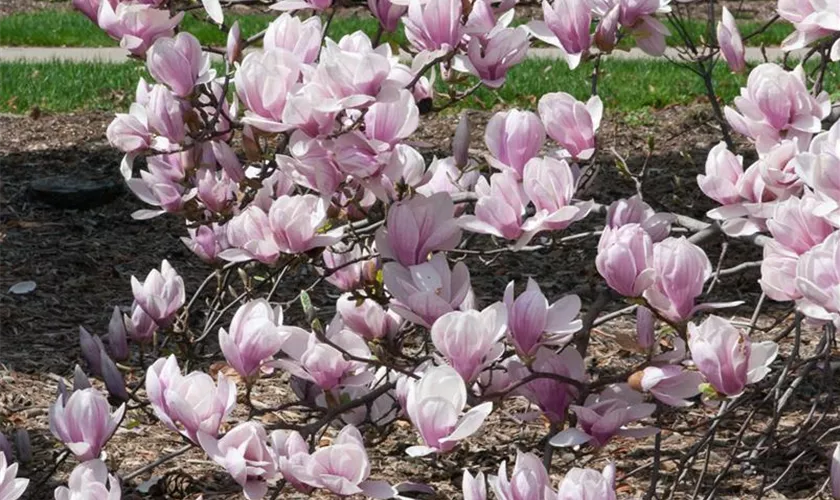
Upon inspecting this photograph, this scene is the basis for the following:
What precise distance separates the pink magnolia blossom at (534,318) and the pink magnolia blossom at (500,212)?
0.28 ft

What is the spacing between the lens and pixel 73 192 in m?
5.98

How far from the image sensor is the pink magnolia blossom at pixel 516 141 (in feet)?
6.43

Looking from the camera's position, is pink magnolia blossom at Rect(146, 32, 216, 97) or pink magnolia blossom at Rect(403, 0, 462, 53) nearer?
pink magnolia blossom at Rect(403, 0, 462, 53)

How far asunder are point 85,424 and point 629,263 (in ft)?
2.94

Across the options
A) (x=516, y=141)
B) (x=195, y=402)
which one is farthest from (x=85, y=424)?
(x=516, y=141)

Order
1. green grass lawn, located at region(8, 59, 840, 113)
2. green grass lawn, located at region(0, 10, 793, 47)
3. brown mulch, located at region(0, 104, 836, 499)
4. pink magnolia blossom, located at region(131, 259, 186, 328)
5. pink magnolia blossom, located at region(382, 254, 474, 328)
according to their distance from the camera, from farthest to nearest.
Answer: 1. green grass lawn, located at region(0, 10, 793, 47)
2. green grass lawn, located at region(8, 59, 840, 113)
3. brown mulch, located at region(0, 104, 836, 499)
4. pink magnolia blossom, located at region(131, 259, 186, 328)
5. pink magnolia blossom, located at region(382, 254, 474, 328)

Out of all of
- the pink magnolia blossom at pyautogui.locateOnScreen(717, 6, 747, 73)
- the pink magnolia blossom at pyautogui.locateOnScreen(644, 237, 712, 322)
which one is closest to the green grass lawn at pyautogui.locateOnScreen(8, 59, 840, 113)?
the pink magnolia blossom at pyautogui.locateOnScreen(717, 6, 747, 73)

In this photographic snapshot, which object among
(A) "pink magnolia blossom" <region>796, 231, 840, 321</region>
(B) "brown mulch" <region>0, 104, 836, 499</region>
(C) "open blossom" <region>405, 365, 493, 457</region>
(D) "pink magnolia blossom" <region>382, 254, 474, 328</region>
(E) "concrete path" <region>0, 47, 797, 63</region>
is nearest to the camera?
(A) "pink magnolia blossom" <region>796, 231, 840, 321</region>

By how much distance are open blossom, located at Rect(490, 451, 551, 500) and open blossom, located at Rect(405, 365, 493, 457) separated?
0.11 metres

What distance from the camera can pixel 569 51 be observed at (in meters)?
2.12

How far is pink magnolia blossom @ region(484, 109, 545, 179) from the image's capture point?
6.43 feet

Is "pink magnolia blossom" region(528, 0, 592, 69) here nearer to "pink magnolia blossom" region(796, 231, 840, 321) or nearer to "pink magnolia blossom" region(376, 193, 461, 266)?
"pink magnolia blossom" region(376, 193, 461, 266)

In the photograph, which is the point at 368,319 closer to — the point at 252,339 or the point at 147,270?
the point at 252,339

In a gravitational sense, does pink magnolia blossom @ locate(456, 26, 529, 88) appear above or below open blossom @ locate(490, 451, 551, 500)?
above
